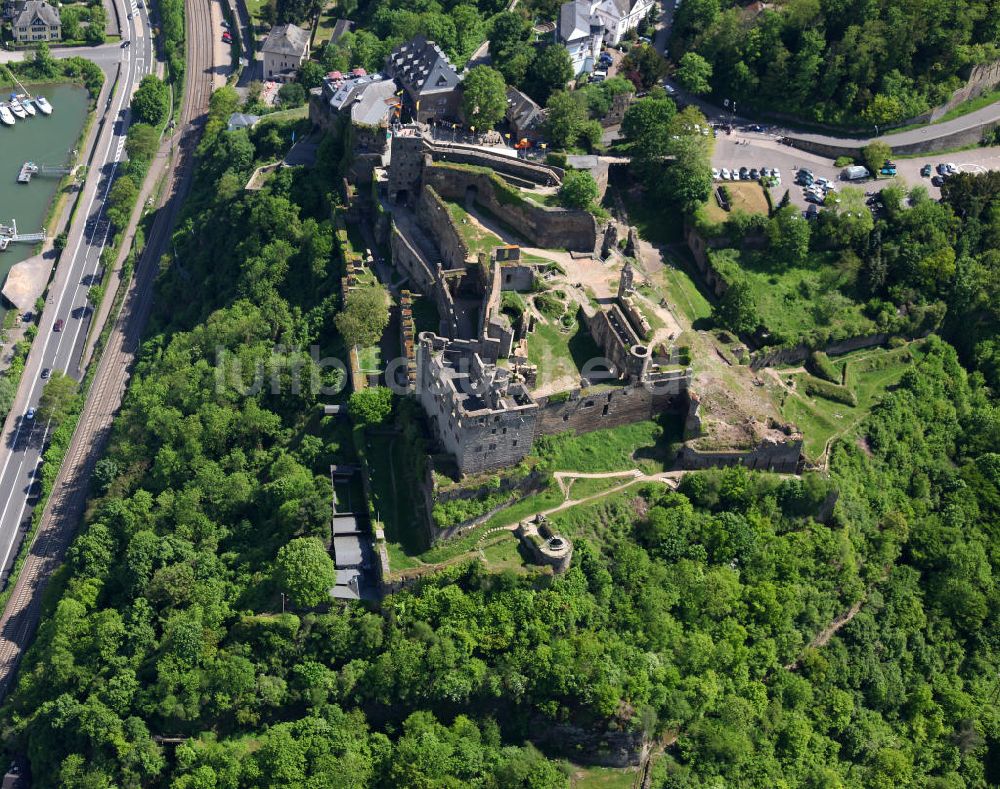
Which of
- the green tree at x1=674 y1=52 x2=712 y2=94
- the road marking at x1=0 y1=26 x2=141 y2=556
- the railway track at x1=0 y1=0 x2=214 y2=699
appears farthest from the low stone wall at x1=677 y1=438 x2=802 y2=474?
the road marking at x1=0 y1=26 x2=141 y2=556

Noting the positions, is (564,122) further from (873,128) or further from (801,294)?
(873,128)

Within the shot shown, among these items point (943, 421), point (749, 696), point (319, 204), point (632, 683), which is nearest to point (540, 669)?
point (632, 683)

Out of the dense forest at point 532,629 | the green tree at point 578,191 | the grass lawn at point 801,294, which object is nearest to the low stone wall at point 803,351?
the grass lawn at point 801,294

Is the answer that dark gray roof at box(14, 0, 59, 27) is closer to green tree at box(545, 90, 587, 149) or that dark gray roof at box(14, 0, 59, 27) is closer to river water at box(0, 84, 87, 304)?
river water at box(0, 84, 87, 304)

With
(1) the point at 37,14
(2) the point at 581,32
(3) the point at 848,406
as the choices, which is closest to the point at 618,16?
(2) the point at 581,32

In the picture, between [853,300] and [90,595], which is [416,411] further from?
[853,300]

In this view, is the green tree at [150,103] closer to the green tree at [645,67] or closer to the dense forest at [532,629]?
the dense forest at [532,629]
